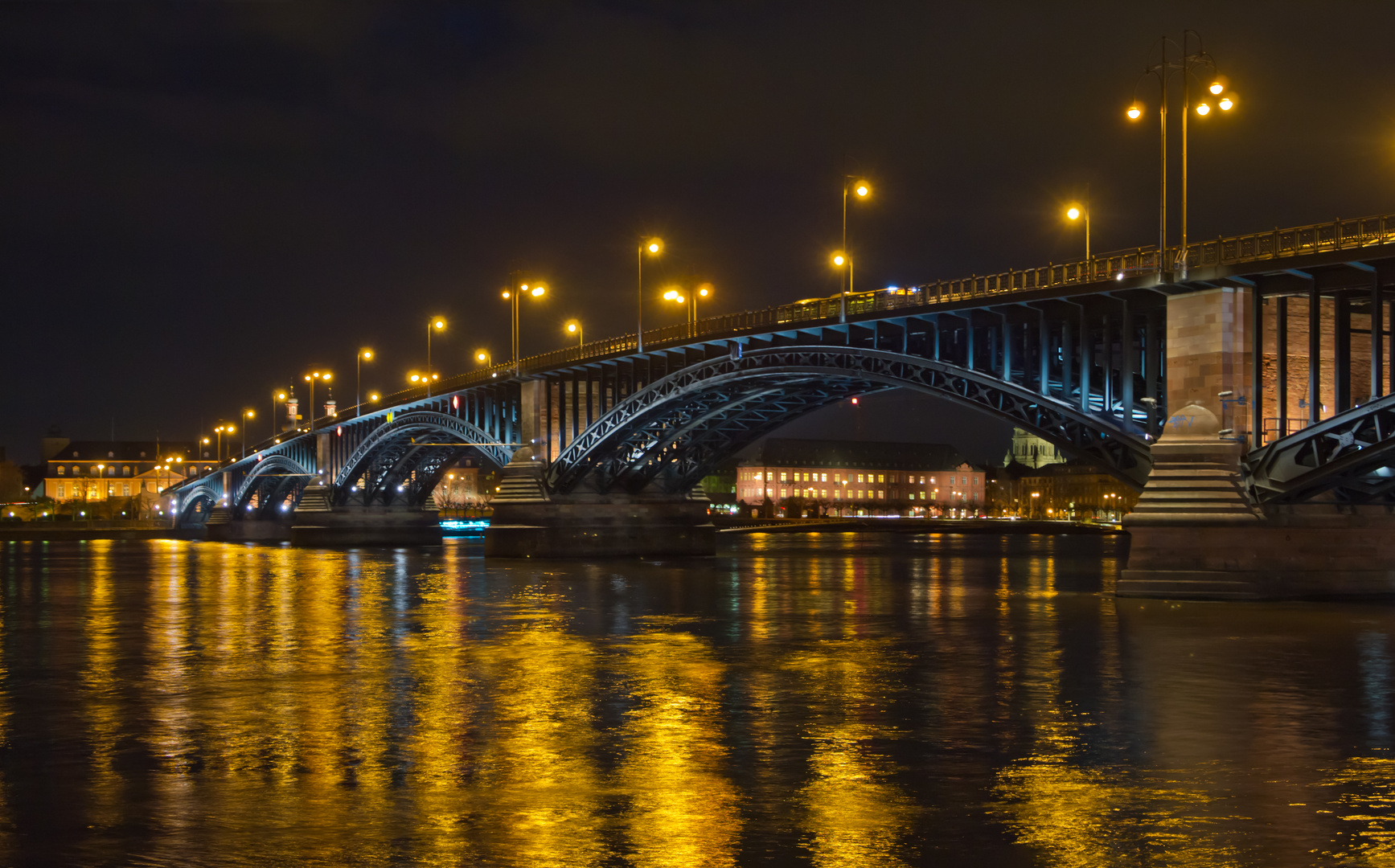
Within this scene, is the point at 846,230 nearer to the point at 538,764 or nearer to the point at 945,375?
the point at 945,375

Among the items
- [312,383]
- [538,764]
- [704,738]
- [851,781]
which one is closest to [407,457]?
[312,383]

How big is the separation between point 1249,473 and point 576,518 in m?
42.9

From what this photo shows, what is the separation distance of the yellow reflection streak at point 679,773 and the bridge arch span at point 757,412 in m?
23.4

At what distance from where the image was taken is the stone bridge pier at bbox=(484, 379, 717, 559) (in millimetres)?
73375

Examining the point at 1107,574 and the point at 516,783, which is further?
the point at 1107,574

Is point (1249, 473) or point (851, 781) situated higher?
point (1249, 473)

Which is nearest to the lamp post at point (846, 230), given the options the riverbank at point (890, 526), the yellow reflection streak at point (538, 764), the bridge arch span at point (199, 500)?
the yellow reflection streak at point (538, 764)

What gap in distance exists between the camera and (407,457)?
10900cm

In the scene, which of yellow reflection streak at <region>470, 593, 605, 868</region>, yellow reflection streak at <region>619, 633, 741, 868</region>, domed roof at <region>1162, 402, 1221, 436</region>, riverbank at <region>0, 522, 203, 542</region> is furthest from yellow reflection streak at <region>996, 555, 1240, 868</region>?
riverbank at <region>0, 522, 203, 542</region>

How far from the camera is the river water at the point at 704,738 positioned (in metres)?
10.4

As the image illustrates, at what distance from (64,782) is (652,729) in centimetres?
602

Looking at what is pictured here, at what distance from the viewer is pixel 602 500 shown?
75062 mm

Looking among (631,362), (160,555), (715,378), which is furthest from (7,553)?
(715,378)

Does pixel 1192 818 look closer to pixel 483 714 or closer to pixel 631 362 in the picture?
pixel 483 714
